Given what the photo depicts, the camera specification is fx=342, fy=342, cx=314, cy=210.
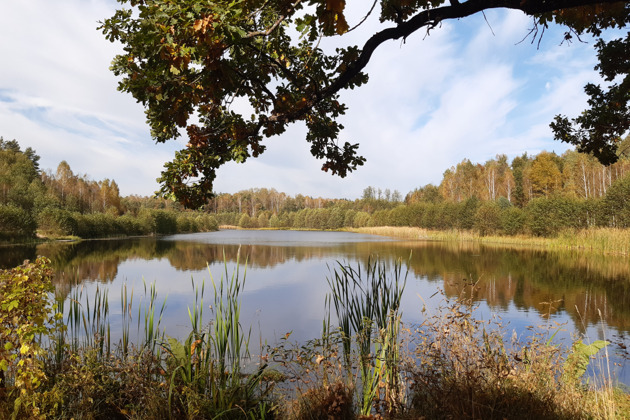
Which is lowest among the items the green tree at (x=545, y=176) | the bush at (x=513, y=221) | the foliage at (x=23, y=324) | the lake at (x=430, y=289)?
the lake at (x=430, y=289)

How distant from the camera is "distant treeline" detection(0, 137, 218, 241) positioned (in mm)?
30672

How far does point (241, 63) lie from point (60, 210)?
1675 inches

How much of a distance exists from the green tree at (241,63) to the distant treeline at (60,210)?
28.7 m

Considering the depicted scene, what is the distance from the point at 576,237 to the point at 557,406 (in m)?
25.5

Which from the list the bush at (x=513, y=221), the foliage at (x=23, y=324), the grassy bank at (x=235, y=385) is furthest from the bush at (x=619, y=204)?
the foliage at (x=23, y=324)

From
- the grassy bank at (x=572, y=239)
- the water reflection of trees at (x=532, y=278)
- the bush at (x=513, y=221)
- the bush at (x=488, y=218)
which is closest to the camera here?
the water reflection of trees at (x=532, y=278)

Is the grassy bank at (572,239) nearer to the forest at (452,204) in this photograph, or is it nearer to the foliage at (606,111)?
the forest at (452,204)

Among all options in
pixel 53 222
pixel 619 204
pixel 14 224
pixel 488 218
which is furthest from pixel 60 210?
pixel 619 204

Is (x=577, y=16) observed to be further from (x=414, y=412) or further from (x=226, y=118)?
(x=414, y=412)

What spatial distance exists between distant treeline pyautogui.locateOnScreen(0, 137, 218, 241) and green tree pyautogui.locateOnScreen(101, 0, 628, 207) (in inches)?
1129

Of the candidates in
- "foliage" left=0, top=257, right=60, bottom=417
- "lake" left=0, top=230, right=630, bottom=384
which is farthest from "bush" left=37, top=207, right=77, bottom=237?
"foliage" left=0, top=257, right=60, bottom=417

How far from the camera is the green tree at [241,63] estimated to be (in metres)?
2.38

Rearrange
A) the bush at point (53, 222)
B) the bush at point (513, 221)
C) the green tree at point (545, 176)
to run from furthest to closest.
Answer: the green tree at point (545, 176) < the bush at point (53, 222) < the bush at point (513, 221)

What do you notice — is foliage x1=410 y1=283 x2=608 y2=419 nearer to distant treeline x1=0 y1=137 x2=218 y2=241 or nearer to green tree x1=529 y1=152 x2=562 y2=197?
distant treeline x1=0 y1=137 x2=218 y2=241
